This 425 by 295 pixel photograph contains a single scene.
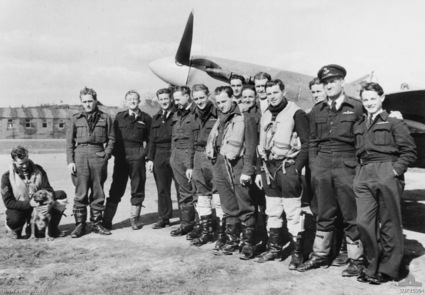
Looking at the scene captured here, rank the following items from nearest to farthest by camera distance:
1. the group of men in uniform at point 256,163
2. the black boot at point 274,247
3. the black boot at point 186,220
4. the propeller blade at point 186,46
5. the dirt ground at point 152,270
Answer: the dirt ground at point 152,270, the group of men in uniform at point 256,163, the black boot at point 274,247, the black boot at point 186,220, the propeller blade at point 186,46

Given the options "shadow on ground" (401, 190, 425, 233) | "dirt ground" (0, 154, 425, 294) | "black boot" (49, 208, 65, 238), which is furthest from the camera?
"shadow on ground" (401, 190, 425, 233)

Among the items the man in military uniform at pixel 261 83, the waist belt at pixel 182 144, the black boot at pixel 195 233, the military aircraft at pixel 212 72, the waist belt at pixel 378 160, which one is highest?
the military aircraft at pixel 212 72

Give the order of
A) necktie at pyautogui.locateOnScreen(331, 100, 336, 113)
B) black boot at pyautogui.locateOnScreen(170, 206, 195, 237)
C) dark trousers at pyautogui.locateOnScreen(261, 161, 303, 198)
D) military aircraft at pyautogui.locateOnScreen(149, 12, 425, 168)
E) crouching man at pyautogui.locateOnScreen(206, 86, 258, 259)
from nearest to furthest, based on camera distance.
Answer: necktie at pyautogui.locateOnScreen(331, 100, 336, 113) → dark trousers at pyautogui.locateOnScreen(261, 161, 303, 198) → crouching man at pyautogui.locateOnScreen(206, 86, 258, 259) → black boot at pyautogui.locateOnScreen(170, 206, 195, 237) → military aircraft at pyautogui.locateOnScreen(149, 12, 425, 168)

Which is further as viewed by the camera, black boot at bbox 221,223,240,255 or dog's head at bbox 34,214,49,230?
dog's head at bbox 34,214,49,230

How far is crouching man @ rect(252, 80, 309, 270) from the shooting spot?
4488mm

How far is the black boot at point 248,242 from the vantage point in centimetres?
480

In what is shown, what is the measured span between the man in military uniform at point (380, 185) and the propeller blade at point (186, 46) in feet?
17.5

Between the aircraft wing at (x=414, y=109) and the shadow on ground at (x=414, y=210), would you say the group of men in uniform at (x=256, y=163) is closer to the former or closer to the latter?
the aircraft wing at (x=414, y=109)

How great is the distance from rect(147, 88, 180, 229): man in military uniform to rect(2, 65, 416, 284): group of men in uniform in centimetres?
2

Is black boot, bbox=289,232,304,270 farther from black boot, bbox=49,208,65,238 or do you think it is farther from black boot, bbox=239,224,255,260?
black boot, bbox=49,208,65,238

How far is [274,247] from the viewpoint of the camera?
187 inches

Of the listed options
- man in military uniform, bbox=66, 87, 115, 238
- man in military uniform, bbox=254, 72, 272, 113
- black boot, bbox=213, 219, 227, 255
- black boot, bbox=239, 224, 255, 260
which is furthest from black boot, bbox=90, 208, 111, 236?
man in military uniform, bbox=254, 72, 272, 113

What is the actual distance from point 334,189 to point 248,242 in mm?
1281

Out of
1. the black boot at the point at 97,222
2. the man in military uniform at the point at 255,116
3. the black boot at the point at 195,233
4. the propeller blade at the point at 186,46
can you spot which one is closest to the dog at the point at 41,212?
the black boot at the point at 97,222
